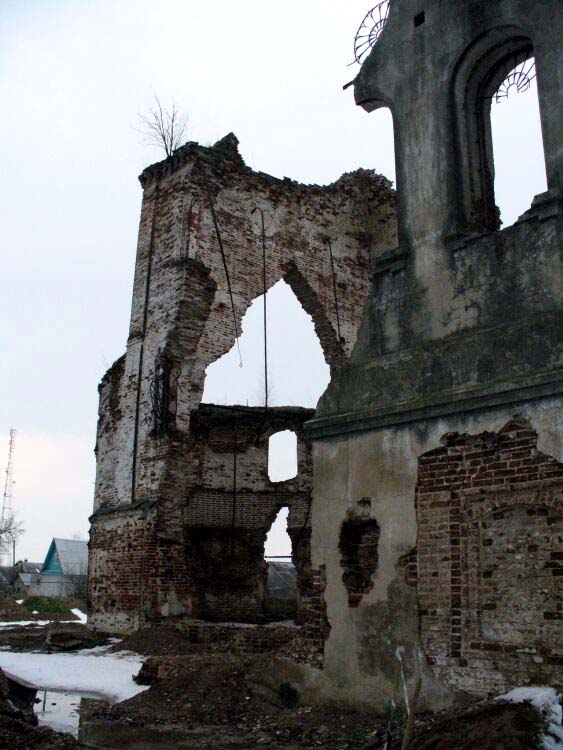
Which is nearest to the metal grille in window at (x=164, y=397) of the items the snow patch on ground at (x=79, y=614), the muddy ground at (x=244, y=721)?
the muddy ground at (x=244, y=721)

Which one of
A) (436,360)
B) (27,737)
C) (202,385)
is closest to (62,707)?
(27,737)

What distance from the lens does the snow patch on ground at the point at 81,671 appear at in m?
9.10

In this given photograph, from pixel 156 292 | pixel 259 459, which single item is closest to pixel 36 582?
pixel 259 459

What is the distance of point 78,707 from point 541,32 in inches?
306

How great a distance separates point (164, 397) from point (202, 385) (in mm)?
804

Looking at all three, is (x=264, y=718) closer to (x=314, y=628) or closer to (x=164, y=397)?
(x=314, y=628)

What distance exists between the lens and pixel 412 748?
16.1 ft

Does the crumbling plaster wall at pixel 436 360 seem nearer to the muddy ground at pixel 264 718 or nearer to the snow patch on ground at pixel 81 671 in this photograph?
the muddy ground at pixel 264 718

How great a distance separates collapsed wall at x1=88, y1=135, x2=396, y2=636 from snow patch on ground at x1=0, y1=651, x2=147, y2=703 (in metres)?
1.67

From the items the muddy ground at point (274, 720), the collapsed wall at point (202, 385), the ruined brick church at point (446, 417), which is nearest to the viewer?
the muddy ground at point (274, 720)

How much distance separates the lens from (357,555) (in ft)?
24.3

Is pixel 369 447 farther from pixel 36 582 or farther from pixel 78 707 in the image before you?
pixel 36 582

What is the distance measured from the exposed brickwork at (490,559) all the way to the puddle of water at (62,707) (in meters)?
3.26

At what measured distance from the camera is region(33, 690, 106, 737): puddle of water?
7.21 metres
